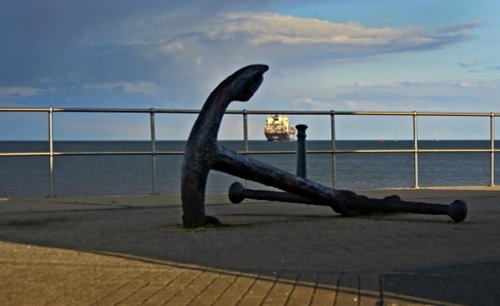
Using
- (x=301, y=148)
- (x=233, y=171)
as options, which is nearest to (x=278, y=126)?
(x=301, y=148)

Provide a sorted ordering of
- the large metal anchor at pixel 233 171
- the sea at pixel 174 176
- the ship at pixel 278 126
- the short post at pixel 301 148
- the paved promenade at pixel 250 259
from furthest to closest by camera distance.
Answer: the sea at pixel 174 176 → the ship at pixel 278 126 → the short post at pixel 301 148 → the large metal anchor at pixel 233 171 → the paved promenade at pixel 250 259

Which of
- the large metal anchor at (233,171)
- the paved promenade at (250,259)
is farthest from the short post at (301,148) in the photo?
the large metal anchor at (233,171)

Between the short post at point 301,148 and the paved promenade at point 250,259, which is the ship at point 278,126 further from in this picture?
the paved promenade at point 250,259

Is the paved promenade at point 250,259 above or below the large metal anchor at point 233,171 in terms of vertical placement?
below

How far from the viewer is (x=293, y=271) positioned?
5523 mm

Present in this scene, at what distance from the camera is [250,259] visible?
19.9 feet

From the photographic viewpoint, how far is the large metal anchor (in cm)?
758

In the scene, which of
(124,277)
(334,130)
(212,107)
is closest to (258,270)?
(124,277)

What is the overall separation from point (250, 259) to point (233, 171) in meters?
1.92

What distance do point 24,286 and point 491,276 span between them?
3.23 m

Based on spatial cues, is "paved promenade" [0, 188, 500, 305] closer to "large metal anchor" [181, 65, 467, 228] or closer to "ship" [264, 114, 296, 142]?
"large metal anchor" [181, 65, 467, 228]

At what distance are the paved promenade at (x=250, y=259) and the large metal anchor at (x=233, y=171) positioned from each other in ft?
0.61

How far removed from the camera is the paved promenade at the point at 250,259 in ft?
15.6

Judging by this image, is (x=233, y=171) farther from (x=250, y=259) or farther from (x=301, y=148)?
(x=301, y=148)
